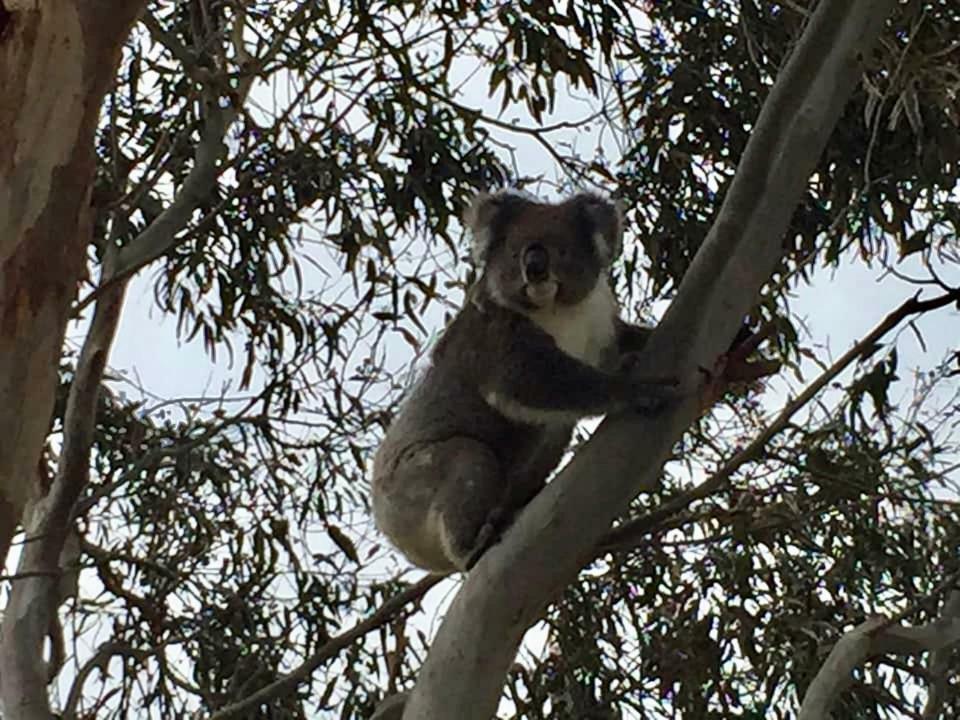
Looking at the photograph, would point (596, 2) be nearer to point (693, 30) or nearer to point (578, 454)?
point (693, 30)

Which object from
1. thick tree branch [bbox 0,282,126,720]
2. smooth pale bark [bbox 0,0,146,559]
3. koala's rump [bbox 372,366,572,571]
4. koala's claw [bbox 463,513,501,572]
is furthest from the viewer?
thick tree branch [bbox 0,282,126,720]

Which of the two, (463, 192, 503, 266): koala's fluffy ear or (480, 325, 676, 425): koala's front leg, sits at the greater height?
(463, 192, 503, 266): koala's fluffy ear

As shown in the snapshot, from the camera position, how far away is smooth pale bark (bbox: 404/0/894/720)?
7.02 feet

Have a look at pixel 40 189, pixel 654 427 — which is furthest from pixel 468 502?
pixel 40 189

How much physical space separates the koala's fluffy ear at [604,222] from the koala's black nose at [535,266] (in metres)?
0.21

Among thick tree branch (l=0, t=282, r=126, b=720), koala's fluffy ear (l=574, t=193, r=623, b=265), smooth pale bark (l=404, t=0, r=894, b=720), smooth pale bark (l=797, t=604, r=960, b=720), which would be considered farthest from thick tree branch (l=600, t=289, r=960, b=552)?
thick tree branch (l=0, t=282, r=126, b=720)

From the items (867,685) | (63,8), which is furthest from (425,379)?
(63,8)

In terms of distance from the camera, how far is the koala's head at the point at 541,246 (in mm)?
3150

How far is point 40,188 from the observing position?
1721mm

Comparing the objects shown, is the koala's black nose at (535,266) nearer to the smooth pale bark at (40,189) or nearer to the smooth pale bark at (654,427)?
the smooth pale bark at (654,427)

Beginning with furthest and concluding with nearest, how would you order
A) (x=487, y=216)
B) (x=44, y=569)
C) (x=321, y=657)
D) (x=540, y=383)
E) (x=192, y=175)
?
1. (x=192, y=175)
2. (x=44, y=569)
3. (x=321, y=657)
4. (x=487, y=216)
5. (x=540, y=383)

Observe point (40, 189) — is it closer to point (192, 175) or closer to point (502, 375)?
point (502, 375)

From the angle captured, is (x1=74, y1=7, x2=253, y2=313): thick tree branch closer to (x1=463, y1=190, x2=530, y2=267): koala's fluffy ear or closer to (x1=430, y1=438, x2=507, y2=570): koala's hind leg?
(x1=463, y1=190, x2=530, y2=267): koala's fluffy ear

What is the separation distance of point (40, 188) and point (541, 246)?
62.9 inches
